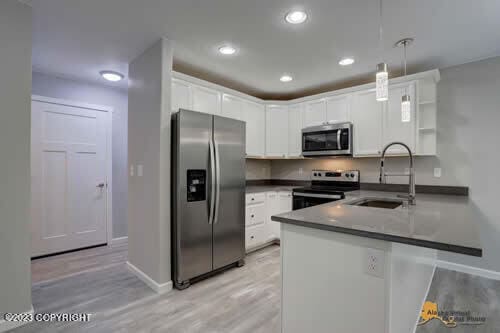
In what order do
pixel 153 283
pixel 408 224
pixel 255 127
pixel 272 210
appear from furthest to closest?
1. pixel 255 127
2. pixel 272 210
3. pixel 153 283
4. pixel 408 224

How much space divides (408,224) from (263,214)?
8.24ft

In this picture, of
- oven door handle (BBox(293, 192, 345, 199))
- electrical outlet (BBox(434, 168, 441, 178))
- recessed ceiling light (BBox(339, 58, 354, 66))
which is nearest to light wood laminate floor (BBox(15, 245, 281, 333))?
oven door handle (BBox(293, 192, 345, 199))

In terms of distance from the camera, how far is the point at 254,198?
3.52 meters

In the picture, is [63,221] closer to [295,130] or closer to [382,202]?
[295,130]

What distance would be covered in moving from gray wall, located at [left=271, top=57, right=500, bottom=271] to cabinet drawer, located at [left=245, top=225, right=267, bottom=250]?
2.24 m

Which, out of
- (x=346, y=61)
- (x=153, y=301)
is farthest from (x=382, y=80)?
(x=153, y=301)

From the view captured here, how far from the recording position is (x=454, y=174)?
9.89 ft

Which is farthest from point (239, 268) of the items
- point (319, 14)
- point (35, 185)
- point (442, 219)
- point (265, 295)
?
point (35, 185)

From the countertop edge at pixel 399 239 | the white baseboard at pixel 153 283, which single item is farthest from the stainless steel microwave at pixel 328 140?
the white baseboard at pixel 153 283

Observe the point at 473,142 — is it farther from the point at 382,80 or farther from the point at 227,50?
the point at 227,50

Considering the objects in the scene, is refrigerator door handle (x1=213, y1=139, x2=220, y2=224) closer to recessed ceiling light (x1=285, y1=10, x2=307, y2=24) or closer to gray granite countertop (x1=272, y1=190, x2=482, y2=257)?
gray granite countertop (x1=272, y1=190, x2=482, y2=257)

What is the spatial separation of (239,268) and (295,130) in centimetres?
231

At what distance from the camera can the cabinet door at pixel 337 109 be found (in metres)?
3.52

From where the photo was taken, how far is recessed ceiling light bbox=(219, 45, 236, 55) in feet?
8.67
